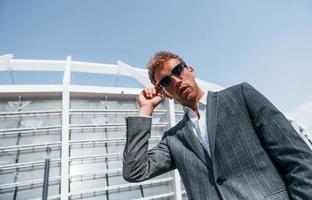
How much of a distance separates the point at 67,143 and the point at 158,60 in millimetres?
8656

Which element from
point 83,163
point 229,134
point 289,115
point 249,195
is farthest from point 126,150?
point 289,115

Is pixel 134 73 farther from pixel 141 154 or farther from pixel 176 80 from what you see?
pixel 141 154

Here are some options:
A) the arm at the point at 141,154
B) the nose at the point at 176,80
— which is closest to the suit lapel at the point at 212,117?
the nose at the point at 176,80

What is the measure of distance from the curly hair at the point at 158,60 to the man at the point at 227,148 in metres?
0.11

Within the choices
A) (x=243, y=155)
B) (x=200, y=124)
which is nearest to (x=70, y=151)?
(x=200, y=124)

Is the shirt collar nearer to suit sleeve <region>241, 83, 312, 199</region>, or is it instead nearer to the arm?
the arm

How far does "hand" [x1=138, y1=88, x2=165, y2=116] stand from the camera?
1920 millimetres

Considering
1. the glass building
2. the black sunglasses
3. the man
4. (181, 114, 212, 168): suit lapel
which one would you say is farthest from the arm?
the glass building

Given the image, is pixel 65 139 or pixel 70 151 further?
pixel 70 151

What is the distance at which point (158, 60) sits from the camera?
203cm

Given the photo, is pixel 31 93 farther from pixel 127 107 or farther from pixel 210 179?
pixel 210 179

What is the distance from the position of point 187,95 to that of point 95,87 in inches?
397

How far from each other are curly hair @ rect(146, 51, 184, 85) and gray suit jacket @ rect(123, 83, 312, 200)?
532 mm

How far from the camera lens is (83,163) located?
10047 mm
